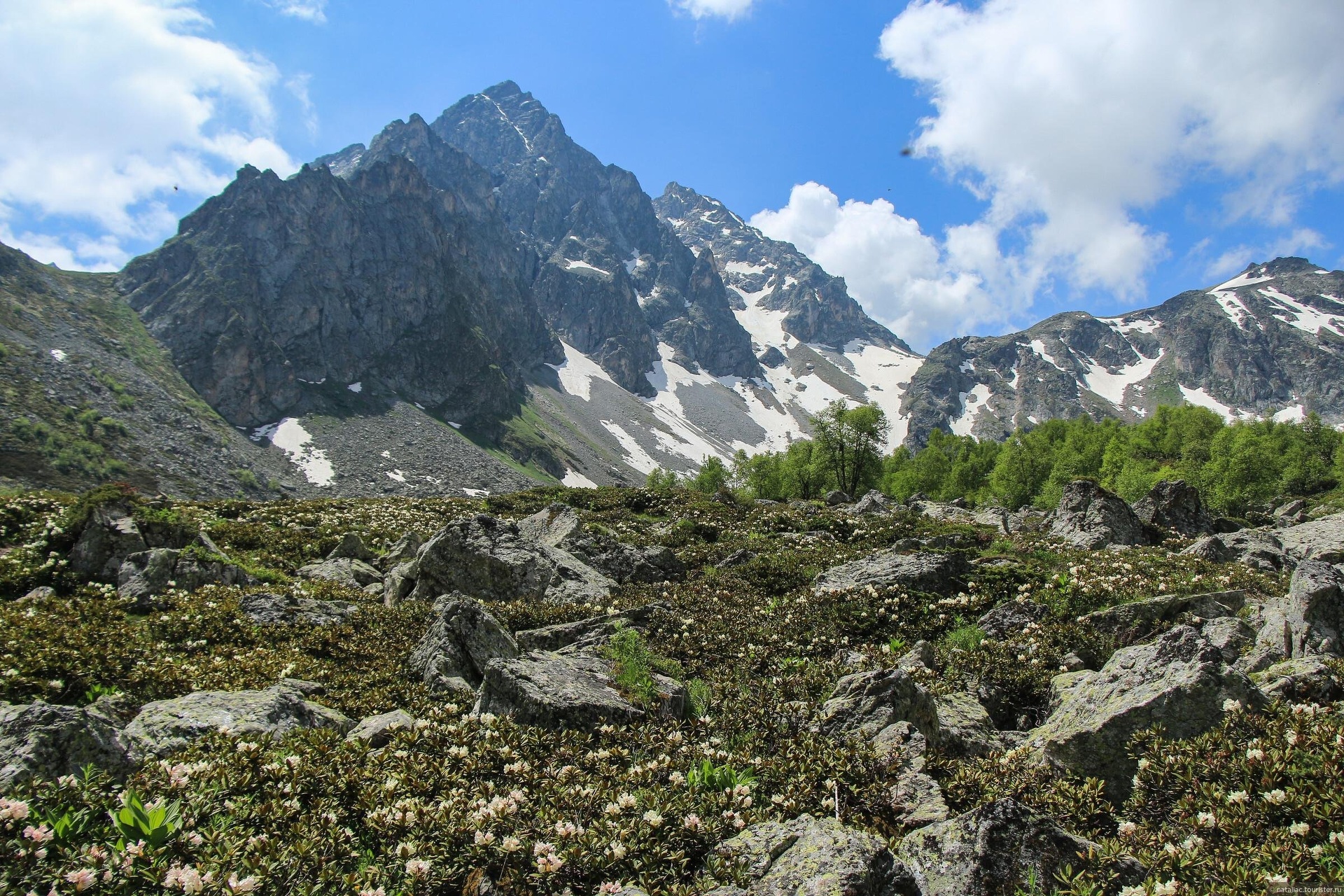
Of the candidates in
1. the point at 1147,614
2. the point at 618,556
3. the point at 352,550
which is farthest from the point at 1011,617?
the point at 352,550

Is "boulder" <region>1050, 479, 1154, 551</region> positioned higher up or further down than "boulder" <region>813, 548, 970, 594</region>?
higher up

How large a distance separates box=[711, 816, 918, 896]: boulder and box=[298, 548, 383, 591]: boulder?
14847mm

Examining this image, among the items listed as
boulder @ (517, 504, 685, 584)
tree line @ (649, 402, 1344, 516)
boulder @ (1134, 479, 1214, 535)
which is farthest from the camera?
tree line @ (649, 402, 1344, 516)

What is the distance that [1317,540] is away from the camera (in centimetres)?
2122

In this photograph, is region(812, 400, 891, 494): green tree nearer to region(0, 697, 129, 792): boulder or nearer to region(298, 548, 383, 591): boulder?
region(298, 548, 383, 591): boulder

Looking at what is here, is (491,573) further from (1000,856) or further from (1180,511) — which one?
(1180,511)

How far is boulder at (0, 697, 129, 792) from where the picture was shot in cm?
472

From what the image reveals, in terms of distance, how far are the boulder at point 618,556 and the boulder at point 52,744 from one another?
1295 cm

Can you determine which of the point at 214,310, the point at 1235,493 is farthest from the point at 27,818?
the point at 214,310

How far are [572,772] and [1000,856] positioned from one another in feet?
12.1

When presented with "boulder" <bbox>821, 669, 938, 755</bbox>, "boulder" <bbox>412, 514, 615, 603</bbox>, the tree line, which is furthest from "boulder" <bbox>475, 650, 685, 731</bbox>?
the tree line

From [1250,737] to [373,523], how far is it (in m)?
26.9

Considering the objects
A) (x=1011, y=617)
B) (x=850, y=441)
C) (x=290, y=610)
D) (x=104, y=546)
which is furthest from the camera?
(x=850, y=441)

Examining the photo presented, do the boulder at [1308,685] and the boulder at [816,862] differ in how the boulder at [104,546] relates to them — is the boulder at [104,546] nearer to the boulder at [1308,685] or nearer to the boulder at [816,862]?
the boulder at [816,862]
